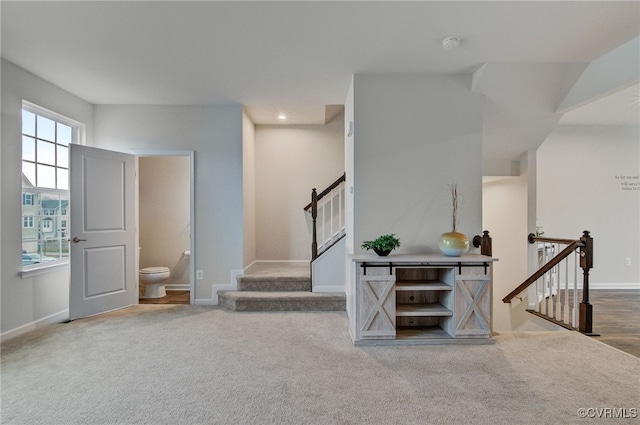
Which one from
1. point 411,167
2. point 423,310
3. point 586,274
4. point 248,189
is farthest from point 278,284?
point 586,274

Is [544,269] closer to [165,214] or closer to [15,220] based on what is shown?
[165,214]

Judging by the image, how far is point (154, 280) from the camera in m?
4.96

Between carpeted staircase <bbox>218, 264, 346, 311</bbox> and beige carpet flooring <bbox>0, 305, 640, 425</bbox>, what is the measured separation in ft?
1.99

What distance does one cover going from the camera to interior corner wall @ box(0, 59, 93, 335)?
3264mm

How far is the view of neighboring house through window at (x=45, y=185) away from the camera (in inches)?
141

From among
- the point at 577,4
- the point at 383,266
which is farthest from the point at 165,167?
the point at 577,4

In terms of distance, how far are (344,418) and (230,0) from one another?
2.82m

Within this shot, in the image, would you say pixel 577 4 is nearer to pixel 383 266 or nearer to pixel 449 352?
pixel 383 266

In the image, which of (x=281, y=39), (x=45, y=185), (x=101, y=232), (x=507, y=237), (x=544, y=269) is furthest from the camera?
(x=507, y=237)

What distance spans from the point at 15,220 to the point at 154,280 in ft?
6.33

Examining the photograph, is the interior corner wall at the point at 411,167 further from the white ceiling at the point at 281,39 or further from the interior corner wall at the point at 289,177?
the interior corner wall at the point at 289,177

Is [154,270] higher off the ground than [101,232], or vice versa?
[101,232]

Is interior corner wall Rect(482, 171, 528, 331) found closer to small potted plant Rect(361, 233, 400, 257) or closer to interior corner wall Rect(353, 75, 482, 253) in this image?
interior corner wall Rect(353, 75, 482, 253)

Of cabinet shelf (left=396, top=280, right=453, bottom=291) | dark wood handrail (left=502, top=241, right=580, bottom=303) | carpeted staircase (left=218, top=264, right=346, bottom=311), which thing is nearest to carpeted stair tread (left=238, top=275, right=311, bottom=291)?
carpeted staircase (left=218, top=264, right=346, bottom=311)
